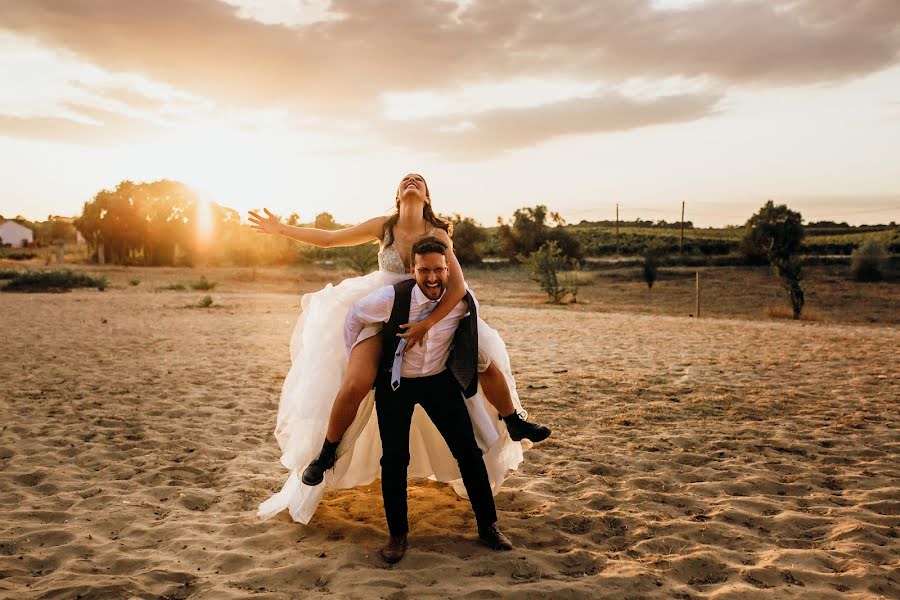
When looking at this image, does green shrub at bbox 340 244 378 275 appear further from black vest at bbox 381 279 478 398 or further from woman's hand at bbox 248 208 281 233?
black vest at bbox 381 279 478 398

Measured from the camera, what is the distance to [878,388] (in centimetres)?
859

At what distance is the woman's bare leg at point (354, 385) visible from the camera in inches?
147

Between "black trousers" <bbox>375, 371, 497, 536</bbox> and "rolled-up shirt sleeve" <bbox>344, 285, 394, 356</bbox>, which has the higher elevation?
"rolled-up shirt sleeve" <bbox>344, 285, 394, 356</bbox>

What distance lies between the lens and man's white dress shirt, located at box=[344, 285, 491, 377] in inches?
149

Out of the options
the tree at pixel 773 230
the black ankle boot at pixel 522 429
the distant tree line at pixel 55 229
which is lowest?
the black ankle boot at pixel 522 429

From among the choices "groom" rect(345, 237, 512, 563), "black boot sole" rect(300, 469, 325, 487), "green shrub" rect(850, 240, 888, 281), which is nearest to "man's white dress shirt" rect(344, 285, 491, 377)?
"groom" rect(345, 237, 512, 563)

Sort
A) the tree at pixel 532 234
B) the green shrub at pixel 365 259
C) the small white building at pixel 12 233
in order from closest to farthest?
the green shrub at pixel 365 259
the tree at pixel 532 234
the small white building at pixel 12 233

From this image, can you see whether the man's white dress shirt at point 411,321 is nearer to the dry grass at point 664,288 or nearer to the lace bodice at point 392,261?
the lace bodice at point 392,261

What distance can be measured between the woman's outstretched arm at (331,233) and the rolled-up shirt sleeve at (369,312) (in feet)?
2.20

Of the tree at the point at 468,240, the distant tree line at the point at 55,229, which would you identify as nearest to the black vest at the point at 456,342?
the tree at the point at 468,240

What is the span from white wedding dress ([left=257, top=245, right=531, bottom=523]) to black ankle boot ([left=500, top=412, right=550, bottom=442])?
0.12 meters

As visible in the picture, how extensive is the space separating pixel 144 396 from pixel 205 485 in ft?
11.7

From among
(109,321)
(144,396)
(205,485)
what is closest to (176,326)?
(109,321)

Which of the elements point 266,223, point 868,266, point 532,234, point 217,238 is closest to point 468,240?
point 532,234
